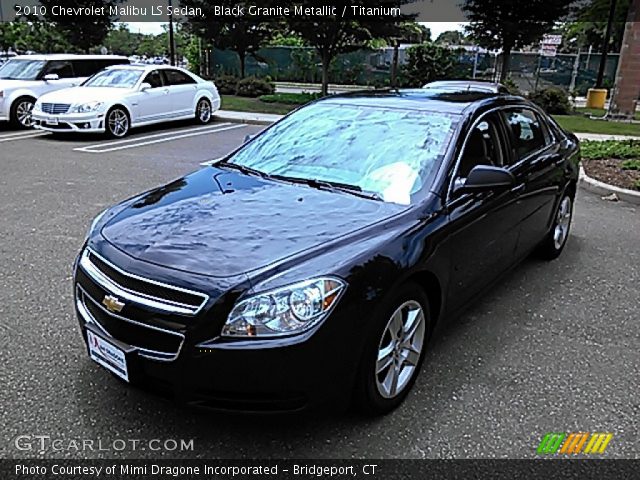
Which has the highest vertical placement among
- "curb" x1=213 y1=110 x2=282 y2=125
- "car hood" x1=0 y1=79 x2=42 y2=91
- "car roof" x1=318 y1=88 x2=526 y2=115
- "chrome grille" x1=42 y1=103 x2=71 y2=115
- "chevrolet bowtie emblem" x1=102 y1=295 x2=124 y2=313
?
"car roof" x1=318 y1=88 x2=526 y2=115

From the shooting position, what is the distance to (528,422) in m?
2.76

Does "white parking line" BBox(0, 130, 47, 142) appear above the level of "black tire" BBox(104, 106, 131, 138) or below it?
below

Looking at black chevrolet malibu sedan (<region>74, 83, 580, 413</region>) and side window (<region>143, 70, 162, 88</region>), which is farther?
side window (<region>143, 70, 162, 88</region>)

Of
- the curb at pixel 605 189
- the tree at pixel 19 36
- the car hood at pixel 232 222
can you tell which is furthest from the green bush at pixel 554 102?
the tree at pixel 19 36

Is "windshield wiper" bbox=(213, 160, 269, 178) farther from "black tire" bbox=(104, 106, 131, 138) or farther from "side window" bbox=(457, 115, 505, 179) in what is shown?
"black tire" bbox=(104, 106, 131, 138)

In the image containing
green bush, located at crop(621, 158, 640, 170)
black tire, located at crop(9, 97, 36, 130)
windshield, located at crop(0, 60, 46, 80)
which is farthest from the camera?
windshield, located at crop(0, 60, 46, 80)

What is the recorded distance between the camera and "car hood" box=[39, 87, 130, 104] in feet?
37.2

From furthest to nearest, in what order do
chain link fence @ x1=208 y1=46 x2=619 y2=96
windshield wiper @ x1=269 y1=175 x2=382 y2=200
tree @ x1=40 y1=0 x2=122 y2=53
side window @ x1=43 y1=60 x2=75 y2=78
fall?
chain link fence @ x1=208 y1=46 x2=619 y2=96 → tree @ x1=40 y1=0 x2=122 y2=53 → side window @ x1=43 y1=60 x2=75 y2=78 → windshield wiper @ x1=269 y1=175 x2=382 y2=200

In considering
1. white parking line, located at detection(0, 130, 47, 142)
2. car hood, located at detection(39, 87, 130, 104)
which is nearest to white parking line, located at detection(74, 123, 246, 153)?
car hood, located at detection(39, 87, 130, 104)

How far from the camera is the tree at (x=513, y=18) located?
64.8ft

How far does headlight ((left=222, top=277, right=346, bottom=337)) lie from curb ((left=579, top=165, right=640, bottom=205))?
6200 millimetres

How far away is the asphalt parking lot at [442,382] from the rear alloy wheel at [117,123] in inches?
258

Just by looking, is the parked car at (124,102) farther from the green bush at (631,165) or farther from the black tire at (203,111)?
the green bush at (631,165)

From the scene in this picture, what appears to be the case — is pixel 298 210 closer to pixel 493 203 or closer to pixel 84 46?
pixel 493 203
